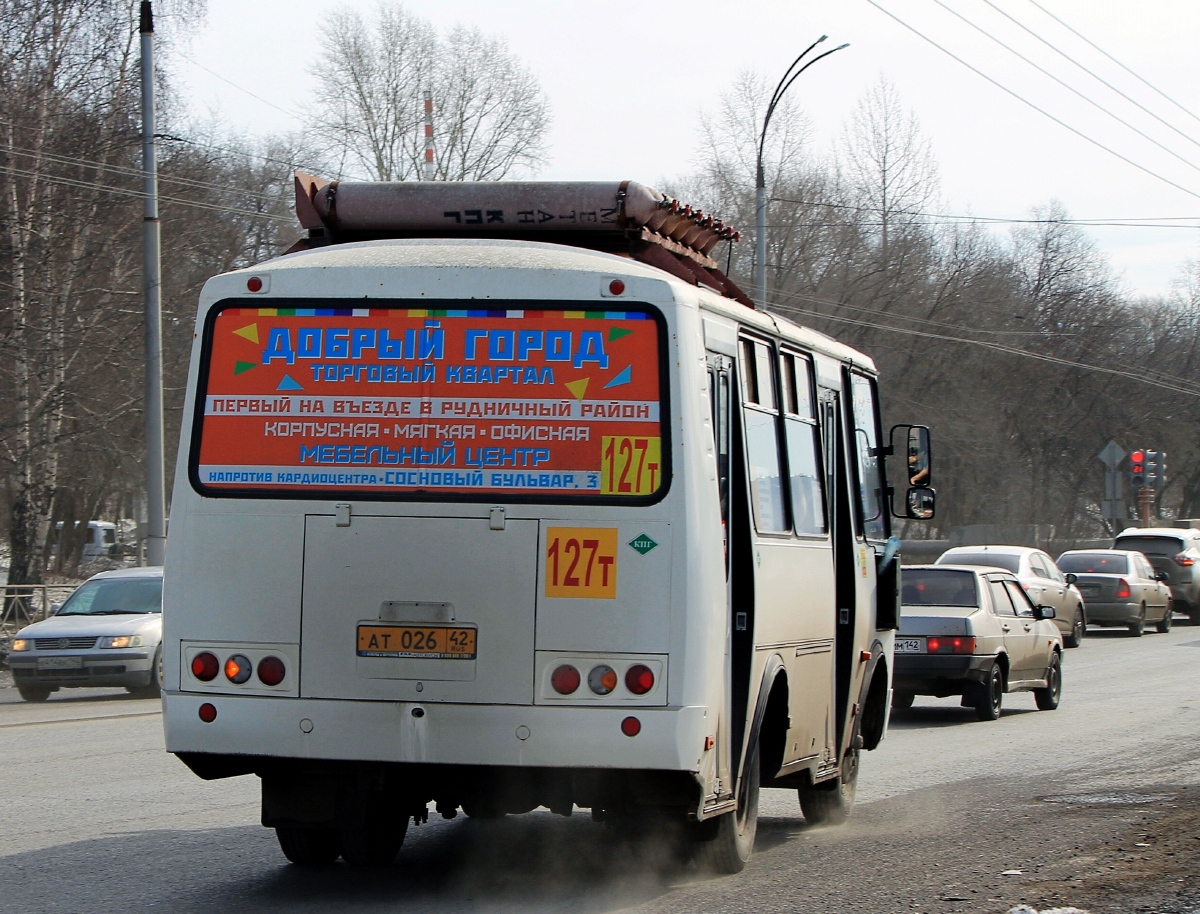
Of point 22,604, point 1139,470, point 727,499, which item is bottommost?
point 22,604

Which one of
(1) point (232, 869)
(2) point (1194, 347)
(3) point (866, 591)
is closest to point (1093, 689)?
(3) point (866, 591)

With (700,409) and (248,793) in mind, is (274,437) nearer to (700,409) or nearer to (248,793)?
(700,409)

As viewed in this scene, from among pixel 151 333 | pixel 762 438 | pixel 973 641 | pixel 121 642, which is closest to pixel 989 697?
pixel 973 641

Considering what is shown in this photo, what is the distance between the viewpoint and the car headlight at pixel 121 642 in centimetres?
1794


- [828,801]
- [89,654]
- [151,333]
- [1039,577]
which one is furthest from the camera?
[1039,577]

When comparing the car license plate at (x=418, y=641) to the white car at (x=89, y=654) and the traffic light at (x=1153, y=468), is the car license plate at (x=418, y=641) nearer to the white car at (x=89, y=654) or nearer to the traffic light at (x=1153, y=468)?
the white car at (x=89, y=654)

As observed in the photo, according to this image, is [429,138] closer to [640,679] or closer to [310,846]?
[310,846]

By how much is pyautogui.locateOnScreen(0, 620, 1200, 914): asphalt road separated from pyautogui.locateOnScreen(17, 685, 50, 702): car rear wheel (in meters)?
5.16

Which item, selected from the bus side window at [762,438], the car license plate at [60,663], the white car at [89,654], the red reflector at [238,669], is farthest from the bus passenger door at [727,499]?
the car license plate at [60,663]

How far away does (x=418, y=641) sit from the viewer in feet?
21.0

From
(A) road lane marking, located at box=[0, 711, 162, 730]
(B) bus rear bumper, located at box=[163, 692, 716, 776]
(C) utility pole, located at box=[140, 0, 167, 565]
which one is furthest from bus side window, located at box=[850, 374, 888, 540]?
(C) utility pole, located at box=[140, 0, 167, 565]

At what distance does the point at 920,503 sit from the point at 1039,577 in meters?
16.4

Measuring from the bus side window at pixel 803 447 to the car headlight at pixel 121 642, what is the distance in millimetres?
11282

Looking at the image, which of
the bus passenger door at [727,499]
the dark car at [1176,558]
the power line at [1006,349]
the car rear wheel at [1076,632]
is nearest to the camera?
the bus passenger door at [727,499]
